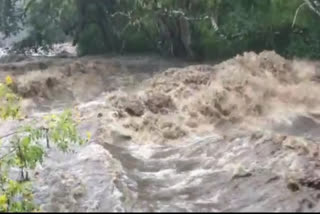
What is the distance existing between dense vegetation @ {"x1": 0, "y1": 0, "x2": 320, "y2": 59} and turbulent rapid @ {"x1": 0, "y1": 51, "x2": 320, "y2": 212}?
177 centimetres

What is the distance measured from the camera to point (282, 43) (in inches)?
780

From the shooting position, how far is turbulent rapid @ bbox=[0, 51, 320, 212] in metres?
7.81

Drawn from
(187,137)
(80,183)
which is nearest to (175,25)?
(187,137)

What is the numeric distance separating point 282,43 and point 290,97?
5760 millimetres

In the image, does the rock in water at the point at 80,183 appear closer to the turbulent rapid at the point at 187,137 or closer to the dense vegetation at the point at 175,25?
Result: the turbulent rapid at the point at 187,137

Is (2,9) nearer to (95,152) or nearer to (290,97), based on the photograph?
(290,97)

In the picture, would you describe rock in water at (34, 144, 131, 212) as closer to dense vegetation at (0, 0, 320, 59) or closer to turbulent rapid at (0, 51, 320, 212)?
turbulent rapid at (0, 51, 320, 212)

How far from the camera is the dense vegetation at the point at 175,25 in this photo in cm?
1930

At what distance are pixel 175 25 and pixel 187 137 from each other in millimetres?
11648

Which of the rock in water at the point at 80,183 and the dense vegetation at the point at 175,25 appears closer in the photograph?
the rock in water at the point at 80,183

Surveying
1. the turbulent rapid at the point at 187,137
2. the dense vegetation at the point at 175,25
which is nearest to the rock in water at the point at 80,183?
the turbulent rapid at the point at 187,137

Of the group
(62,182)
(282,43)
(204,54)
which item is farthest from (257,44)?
(62,182)

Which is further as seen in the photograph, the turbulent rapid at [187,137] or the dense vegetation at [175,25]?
the dense vegetation at [175,25]

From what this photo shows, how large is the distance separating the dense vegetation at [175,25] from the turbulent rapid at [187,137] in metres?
1.77
